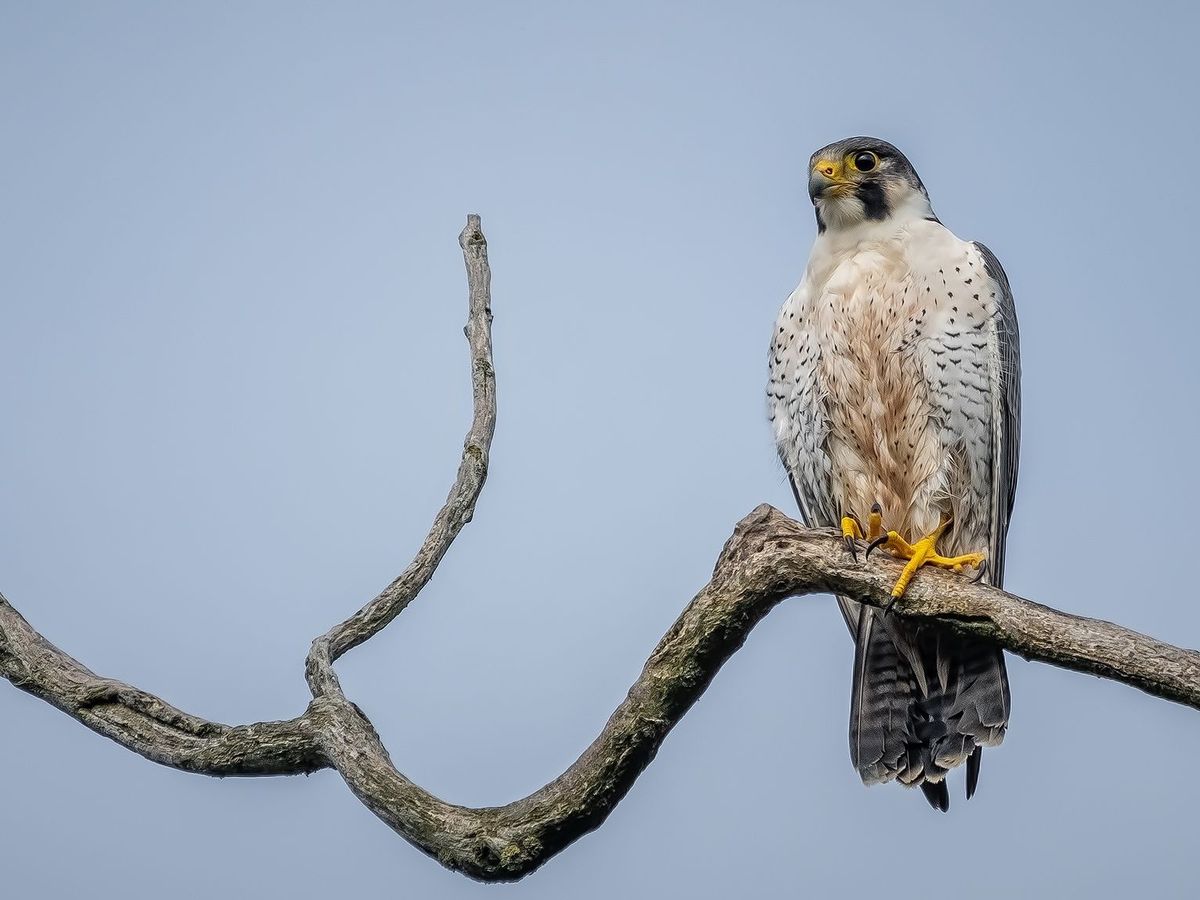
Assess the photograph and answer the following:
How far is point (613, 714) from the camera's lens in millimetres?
2711

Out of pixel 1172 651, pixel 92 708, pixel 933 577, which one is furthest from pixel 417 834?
pixel 1172 651

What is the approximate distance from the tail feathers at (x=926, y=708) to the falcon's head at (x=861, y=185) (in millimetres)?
1315

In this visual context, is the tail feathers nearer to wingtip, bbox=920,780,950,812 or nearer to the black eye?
wingtip, bbox=920,780,950,812

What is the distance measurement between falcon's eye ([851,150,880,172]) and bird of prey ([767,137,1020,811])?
20cm

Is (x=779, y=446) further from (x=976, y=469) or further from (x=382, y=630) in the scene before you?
(x=382, y=630)

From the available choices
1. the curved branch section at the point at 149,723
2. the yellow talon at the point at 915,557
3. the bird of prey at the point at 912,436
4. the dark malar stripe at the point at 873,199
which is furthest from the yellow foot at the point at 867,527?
the curved branch section at the point at 149,723

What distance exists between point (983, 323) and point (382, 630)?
1990 mm

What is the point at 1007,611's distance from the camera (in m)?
2.69

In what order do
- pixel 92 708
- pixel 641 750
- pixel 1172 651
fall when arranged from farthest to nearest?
pixel 92 708 < pixel 641 750 < pixel 1172 651

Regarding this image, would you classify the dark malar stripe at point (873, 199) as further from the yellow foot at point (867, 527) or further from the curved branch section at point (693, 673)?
the curved branch section at point (693, 673)

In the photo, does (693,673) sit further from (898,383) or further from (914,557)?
(898,383)

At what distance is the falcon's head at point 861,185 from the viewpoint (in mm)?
3932

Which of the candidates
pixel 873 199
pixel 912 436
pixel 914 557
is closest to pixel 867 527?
pixel 912 436

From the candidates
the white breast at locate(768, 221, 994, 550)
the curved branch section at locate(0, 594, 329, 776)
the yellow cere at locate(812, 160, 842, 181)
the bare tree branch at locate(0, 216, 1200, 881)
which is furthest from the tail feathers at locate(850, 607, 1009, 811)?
the curved branch section at locate(0, 594, 329, 776)
